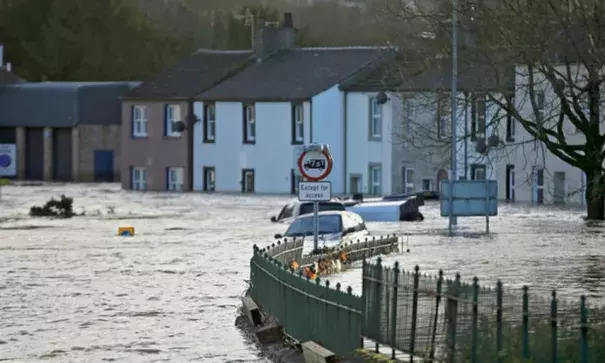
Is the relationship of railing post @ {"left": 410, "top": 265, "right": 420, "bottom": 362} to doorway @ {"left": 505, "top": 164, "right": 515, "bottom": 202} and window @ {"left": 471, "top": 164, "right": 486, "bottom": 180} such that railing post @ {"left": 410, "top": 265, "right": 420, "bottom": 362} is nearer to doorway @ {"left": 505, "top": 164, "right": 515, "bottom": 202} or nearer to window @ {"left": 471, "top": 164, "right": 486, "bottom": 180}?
doorway @ {"left": 505, "top": 164, "right": 515, "bottom": 202}

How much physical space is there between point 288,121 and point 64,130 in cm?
2429

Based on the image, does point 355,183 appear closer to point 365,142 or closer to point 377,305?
point 365,142

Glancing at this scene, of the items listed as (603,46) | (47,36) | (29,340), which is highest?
(47,36)

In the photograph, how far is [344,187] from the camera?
87.9m

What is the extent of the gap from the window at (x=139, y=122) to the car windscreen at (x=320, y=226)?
5133cm

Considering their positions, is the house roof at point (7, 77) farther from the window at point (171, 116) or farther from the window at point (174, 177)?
the window at point (174, 177)

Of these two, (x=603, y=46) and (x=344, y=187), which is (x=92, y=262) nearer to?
(x=603, y=46)

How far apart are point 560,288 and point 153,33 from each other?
11583 centimetres

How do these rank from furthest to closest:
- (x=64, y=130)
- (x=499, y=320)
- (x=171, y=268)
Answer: (x=64, y=130)
(x=171, y=268)
(x=499, y=320)

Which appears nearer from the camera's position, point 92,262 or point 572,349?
point 572,349

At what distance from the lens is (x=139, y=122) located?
9888 centimetres

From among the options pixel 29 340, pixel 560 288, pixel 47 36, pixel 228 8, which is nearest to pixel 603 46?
pixel 560 288

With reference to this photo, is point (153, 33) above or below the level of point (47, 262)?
above

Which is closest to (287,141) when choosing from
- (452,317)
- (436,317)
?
(436,317)
